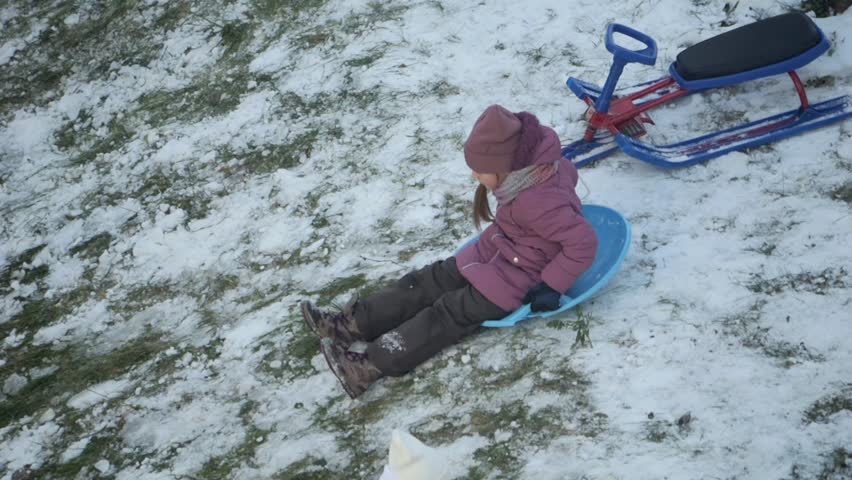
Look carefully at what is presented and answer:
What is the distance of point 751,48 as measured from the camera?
3.82 metres

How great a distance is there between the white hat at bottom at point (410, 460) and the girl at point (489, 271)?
0.75 m

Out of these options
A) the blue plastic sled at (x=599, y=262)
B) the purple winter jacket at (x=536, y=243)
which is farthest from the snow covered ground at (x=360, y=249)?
the purple winter jacket at (x=536, y=243)

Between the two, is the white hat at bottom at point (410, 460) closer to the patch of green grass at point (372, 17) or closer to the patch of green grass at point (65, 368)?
the patch of green grass at point (65, 368)

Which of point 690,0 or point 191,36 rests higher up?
point 191,36

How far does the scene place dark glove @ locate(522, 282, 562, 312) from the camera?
3016mm

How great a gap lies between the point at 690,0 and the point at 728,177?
1704 mm

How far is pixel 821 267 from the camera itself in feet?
10.3

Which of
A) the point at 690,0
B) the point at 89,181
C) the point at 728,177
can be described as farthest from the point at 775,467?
the point at 89,181

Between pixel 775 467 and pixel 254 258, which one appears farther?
Answer: pixel 254 258

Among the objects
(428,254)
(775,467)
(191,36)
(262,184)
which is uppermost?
(191,36)

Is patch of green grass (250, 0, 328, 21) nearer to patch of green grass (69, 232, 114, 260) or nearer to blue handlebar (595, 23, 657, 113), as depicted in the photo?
patch of green grass (69, 232, 114, 260)

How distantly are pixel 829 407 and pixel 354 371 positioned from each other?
183 centimetres

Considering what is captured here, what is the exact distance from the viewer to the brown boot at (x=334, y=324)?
332 cm

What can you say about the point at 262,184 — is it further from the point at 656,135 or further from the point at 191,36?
the point at 656,135
